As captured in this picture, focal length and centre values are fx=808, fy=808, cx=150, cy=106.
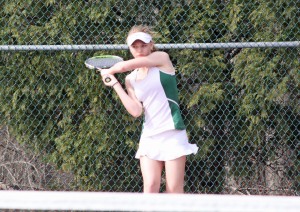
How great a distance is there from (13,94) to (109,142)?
0.90m

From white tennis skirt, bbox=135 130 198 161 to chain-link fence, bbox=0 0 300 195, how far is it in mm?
1632

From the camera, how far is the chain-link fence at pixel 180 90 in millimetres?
6484

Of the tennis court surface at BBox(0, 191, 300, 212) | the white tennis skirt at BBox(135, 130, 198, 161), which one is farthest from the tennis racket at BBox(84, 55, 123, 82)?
the tennis court surface at BBox(0, 191, 300, 212)

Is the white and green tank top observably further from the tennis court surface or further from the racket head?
the tennis court surface

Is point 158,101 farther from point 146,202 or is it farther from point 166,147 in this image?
point 146,202

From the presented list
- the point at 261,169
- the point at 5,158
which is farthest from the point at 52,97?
the point at 261,169

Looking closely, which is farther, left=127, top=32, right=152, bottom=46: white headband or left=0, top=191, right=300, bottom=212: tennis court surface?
left=127, top=32, right=152, bottom=46: white headband

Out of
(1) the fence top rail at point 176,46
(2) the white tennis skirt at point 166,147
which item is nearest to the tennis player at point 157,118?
(2) the white tennis skirt at point 166,147

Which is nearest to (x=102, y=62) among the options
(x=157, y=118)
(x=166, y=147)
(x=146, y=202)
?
(x=157, y=118)

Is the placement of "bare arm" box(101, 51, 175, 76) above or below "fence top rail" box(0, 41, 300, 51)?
above

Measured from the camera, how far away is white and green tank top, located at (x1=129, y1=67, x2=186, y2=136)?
488cm

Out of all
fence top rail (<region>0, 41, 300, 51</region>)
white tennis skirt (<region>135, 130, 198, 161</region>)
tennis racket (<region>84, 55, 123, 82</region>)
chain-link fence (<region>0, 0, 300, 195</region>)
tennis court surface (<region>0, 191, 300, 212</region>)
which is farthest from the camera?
chain-link fence (<region>0, 0, 300, 195</region>)

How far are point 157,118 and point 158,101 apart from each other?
10 centimetres

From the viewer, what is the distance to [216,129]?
21.6 feet
